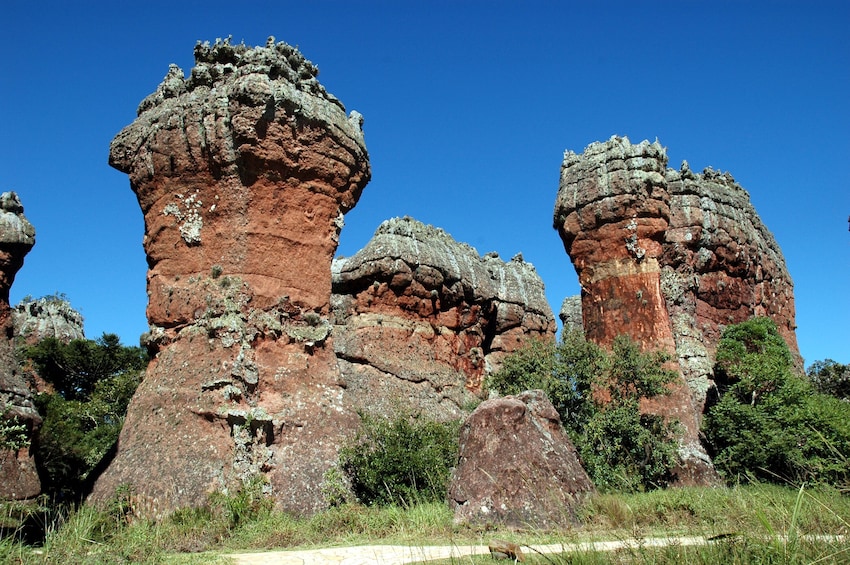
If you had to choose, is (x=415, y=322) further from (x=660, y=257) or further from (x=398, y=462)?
(x=398, y=462)

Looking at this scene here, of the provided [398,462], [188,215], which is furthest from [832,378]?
[188,215]

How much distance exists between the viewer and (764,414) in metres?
15.0

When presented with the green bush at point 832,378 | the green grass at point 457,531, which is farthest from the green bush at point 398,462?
the green bush at point 832,378

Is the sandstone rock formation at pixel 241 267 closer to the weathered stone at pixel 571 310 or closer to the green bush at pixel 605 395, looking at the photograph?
the green bush at pixel 605 395

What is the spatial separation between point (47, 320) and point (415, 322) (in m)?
22.9

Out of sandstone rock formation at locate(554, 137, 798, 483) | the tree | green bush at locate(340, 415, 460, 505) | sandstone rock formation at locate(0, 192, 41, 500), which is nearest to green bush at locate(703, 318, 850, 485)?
sandstone rock formation at locate(554, 137, 798, 483)

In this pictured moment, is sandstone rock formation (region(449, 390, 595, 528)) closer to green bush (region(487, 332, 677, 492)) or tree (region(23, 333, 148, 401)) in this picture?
green bush (region(487, 332, 677, 492))

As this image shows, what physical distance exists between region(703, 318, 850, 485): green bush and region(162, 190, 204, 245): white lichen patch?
11.0 metres

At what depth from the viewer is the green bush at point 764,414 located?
14.2m

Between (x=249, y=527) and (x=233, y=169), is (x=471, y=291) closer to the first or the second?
(x=233, y=169)

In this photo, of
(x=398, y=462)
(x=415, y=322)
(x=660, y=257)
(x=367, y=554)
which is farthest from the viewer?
(x=415, y=322)

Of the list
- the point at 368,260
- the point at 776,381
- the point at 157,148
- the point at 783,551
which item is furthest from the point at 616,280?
the point at 783,551

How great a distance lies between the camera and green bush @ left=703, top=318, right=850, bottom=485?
14156mm

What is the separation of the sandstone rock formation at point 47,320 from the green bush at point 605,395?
79.4ft
